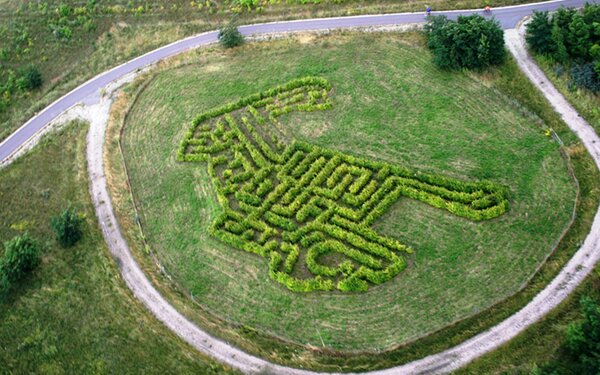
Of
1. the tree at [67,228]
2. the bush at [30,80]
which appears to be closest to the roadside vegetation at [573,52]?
the tree at [67,228]

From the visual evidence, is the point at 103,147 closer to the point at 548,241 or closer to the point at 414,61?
the point at 414,61

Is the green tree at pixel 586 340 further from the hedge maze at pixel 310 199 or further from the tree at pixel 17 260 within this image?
the tree at pixel 17 260

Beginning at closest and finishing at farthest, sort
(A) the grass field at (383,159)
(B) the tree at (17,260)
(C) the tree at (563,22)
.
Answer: (A) the grass field at (383,159) < (B) the tree at (17,260) < (C) the tree at (563,22)

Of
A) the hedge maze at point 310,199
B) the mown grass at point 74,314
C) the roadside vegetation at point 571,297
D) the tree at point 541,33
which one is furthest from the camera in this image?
the tree at point 541,33

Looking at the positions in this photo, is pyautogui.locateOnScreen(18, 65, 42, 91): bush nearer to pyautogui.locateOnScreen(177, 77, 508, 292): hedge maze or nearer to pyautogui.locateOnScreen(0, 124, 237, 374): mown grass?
pyautogui.locateOnScreen(0, 124, 237, 374): mown grass

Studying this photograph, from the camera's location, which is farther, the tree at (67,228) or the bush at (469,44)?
the bush at (469,44)

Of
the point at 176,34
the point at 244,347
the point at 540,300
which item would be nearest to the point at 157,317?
the point at 244,347
